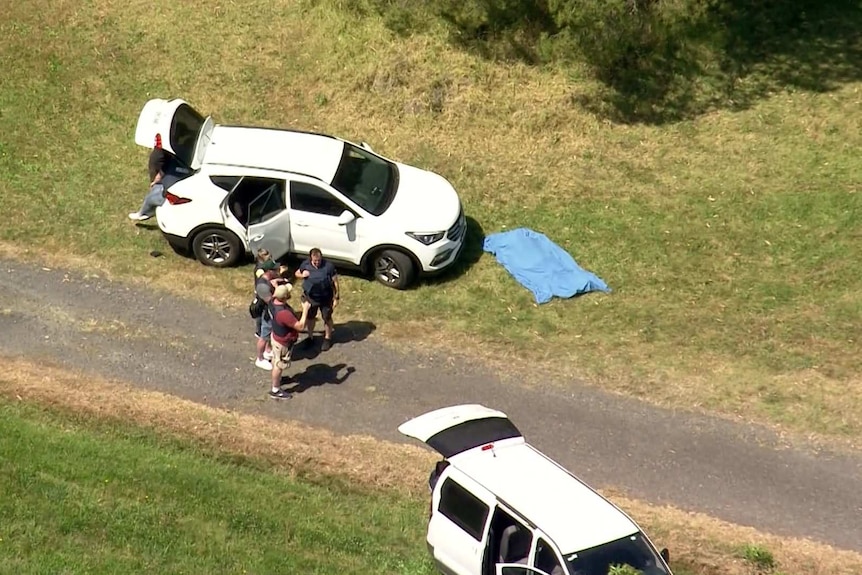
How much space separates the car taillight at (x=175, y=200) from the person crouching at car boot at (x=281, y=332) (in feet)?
10.9

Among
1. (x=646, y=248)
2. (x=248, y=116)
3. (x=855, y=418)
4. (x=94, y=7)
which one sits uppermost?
(x=94, y=7)

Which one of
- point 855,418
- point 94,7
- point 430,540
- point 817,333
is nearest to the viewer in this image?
point 430,540

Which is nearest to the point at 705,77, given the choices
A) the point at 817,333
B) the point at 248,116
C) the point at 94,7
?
the point at 817,333

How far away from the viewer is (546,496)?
9.34 m

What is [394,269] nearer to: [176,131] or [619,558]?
[176,131]

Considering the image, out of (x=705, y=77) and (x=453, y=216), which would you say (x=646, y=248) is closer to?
(x=453, y=216)

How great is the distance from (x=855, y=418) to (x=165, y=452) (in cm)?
914

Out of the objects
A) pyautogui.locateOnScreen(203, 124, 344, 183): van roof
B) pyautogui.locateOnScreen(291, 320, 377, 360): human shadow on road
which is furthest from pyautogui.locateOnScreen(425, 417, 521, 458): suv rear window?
pyautogui.locateOnScreen(203, 124, 344, 183): van roof

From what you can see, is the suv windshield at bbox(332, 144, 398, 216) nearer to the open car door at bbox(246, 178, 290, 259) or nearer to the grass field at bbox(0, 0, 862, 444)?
the open car door at bbox(246, 178, 290, 259)

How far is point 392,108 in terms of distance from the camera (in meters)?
20.0

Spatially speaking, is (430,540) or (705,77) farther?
(705,77)

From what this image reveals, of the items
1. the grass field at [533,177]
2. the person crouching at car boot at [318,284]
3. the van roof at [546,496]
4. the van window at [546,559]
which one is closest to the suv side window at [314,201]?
the grass field at [533,177]

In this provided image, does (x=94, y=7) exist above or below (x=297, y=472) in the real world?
above

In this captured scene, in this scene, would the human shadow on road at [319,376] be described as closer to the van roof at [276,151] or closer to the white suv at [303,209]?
the white suv at [303,209]
